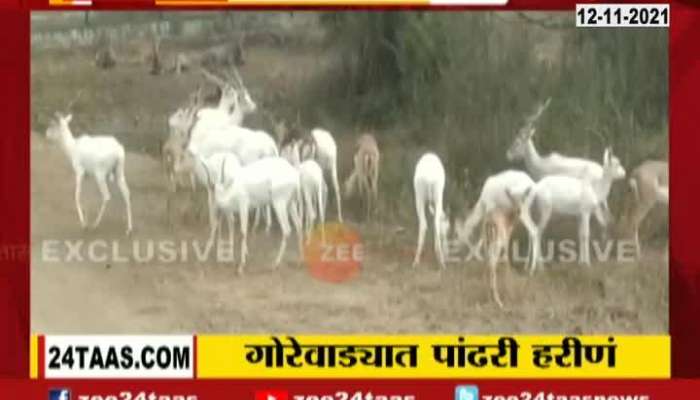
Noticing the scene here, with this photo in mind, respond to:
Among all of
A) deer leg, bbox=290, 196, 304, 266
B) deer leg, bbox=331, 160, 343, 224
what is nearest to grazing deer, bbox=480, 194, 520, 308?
deer leg, bbox=331, 160, 343, 224

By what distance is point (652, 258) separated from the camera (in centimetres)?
434

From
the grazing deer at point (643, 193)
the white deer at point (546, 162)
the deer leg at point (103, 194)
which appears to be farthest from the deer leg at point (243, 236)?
the grazing deer at point (643, 193)

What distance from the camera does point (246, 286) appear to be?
14.2 feet

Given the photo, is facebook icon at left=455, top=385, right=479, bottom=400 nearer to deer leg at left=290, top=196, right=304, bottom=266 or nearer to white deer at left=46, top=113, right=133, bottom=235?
deer leg at left=290, top=196, right=304, bottom=266

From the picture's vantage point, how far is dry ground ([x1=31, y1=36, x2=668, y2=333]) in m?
4.32

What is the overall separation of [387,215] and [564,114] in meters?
0.58

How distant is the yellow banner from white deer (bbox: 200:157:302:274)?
235 millimetres

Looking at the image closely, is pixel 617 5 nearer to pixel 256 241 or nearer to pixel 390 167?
pixel 390 167

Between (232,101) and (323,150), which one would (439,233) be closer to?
(323,150)

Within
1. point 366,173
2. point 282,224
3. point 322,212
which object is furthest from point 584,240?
point 282,224

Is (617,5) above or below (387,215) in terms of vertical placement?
above
